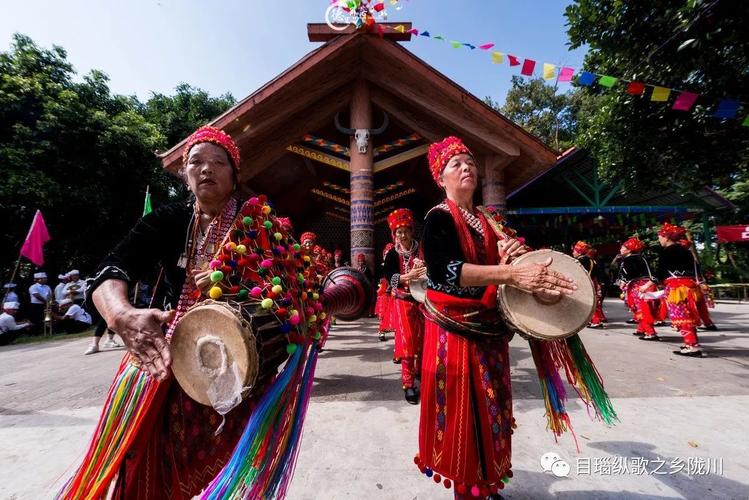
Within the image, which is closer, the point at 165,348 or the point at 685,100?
the point at 165,348

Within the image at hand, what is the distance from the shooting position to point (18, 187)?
11242mm

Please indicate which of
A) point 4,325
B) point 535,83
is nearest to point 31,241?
point 4,325

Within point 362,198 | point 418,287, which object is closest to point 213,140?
point 418,287

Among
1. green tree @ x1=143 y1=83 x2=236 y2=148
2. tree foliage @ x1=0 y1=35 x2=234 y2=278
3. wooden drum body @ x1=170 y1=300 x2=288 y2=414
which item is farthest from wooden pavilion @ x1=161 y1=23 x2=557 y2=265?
green tree @ x1=143 y1=83 x2=236 y2=148

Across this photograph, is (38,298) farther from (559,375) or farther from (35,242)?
(559,375)

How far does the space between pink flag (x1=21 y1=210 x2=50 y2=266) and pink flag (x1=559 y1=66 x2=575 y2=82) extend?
1299 cm

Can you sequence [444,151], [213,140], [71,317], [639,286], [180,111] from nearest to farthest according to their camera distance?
[213,140]
[444,151]
[639,286]
[71,317]
[180,111]

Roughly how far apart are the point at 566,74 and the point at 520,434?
4995 millimetres

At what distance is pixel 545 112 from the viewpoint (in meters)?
26.1

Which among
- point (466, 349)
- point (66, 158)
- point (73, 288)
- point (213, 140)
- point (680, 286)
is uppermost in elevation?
point (66, 158)

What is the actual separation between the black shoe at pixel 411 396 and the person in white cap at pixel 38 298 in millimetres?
11892

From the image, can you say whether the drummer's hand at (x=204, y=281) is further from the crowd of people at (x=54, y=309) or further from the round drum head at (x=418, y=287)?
the crowd of people at (x=54, y=309)

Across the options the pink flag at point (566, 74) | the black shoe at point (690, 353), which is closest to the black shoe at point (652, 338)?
the black shoe at point (690, 353)

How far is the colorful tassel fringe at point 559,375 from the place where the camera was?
72.6 inches
